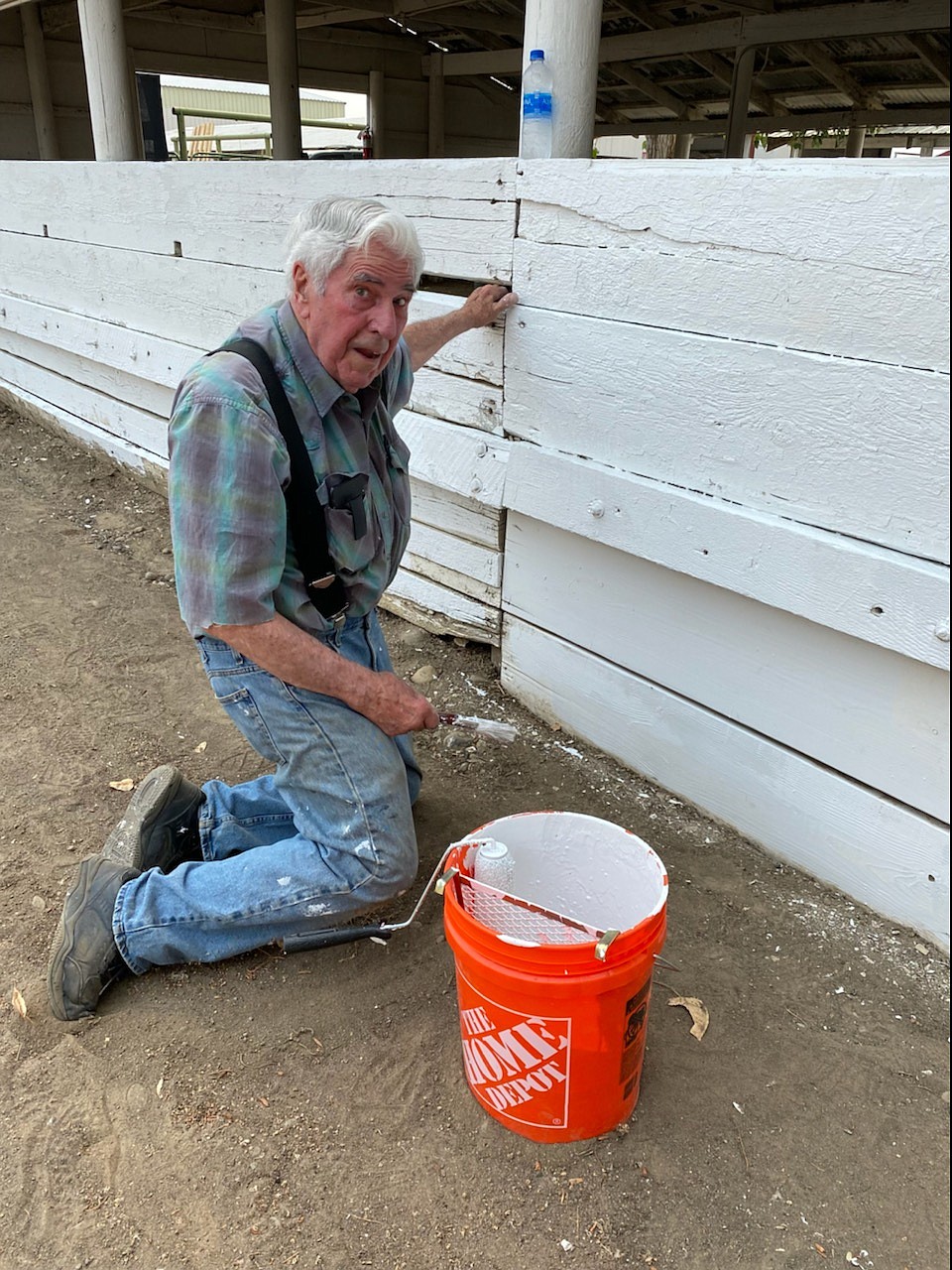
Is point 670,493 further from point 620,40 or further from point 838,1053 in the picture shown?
point 620,40

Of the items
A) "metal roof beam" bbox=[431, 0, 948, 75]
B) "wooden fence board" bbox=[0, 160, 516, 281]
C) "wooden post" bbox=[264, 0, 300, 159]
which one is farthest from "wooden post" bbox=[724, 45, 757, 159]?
"wooden fence board" bbox=[0, 160, 516, 281]

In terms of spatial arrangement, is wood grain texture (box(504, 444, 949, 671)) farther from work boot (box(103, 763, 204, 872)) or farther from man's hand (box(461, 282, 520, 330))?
work boot (box(103, 763, 204, 872))

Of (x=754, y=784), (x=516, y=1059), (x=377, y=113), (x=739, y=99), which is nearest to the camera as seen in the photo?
(x=516, y=1059)

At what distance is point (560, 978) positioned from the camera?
1.55 m

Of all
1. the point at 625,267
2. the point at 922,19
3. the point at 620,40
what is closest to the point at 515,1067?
the point at 625,267

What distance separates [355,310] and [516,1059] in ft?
4.98

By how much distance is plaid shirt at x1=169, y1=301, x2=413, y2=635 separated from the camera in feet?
6.20

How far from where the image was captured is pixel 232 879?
216cm

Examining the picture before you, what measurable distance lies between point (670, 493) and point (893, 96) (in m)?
8.04

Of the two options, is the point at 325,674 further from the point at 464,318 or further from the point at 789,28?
the point at 789,28

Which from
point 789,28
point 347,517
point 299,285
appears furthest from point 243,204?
point 789,28

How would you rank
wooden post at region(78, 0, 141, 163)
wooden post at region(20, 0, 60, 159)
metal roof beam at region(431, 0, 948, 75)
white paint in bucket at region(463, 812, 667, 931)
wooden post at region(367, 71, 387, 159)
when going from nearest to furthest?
1. white paint in bucket at region(463, 812, 667, 931)
2. wooden post at region(78, 0, 141, 163)
3. metal roof beam at region(431, 0, 948, 75)
4. wooden post at region(20, 0, 60, 159)
5. wooden post at region(367, 71, 387, 159)

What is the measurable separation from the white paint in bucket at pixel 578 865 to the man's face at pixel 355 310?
1041mm

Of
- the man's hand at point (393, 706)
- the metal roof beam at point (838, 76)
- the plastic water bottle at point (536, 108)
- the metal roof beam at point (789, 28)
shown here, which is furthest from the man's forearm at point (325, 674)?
the metal roof beam at point (838, 76)
